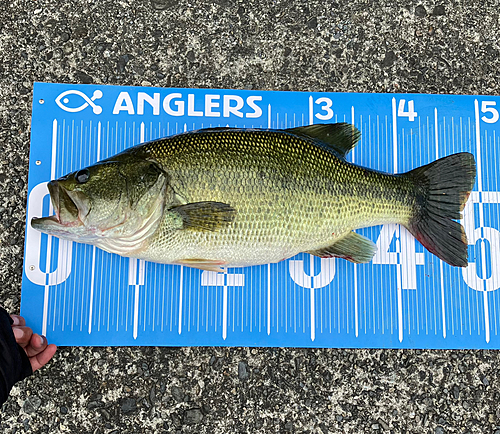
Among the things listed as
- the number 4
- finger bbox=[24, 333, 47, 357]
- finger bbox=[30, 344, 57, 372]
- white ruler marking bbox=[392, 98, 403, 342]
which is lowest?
finger bbox=[30, 344, 57, 372]

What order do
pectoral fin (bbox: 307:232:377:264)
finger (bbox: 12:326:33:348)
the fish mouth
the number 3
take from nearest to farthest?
the fish mouth, finger (bbox: 12:326:33:348), pectoral fin (bbox: 307:232:377:264), the number 3

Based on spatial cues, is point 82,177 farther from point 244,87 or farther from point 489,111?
point 489,111

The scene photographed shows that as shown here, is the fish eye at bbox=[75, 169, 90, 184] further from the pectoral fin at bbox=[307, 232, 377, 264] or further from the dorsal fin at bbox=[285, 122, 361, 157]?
the pectoral fin at bbox=[307, 232, 377, 264]

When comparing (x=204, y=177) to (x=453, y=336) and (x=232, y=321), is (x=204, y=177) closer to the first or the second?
(x=232, y=321)

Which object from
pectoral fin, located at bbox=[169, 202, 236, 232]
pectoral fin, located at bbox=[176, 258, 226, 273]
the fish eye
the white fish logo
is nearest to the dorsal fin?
pectoral fin, located at bbox=[169, 202, 236, 232]

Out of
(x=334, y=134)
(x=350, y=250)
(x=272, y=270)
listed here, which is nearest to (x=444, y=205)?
(x=350, y=250)
